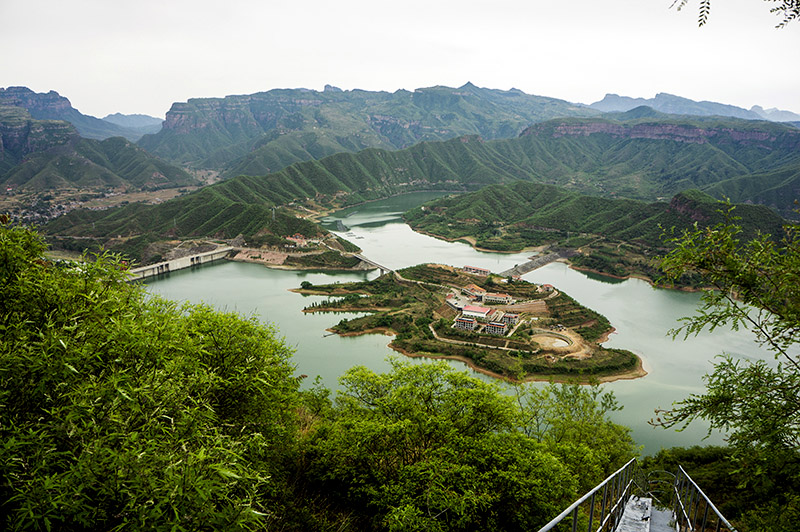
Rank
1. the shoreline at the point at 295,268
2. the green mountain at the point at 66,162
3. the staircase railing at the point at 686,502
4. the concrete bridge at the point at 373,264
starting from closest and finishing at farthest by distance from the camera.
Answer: the staircase railing at the point at 686,502 < the concrete bridge at the point at 373,264 < the shoreline at the point at 295,268 < the green mountain at the point at 66,162

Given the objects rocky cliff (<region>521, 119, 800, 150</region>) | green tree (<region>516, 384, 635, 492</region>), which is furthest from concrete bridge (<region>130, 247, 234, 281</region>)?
rocky cliff (<region>521, 119, 800, 150</region>)

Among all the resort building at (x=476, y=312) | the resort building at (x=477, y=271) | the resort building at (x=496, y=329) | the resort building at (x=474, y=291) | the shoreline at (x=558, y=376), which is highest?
the resort building at (x=477, y=271)

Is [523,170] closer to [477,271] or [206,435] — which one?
[477,271]

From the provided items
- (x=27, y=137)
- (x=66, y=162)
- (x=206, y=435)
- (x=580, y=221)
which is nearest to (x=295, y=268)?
(x=580, y=221)

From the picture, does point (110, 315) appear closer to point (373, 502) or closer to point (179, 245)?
point (373, 502)

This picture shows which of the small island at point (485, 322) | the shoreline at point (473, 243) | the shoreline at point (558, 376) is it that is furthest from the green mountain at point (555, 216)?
the shoreline at point (558, 376)

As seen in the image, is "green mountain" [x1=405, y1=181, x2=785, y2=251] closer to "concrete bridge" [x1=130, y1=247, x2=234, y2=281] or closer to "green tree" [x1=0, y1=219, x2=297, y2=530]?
"concrete bridge" [x1=130, y1=247, x2=234, y2=281]

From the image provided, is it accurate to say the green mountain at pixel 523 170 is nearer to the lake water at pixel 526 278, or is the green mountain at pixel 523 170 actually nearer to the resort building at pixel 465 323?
the lake water at pixel 526 278
